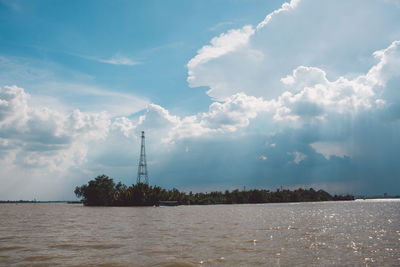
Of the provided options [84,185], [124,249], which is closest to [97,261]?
[124,249]

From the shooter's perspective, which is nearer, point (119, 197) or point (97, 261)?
point (97, 261)

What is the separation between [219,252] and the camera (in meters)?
19.7

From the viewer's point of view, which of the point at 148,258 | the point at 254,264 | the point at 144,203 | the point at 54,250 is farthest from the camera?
the point at 144,203

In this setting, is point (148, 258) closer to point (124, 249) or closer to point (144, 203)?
point (124, 249)

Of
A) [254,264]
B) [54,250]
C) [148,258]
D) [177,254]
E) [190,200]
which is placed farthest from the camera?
[190,200]

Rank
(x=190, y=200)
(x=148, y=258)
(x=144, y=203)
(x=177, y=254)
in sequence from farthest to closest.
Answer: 1. (x=190, y=200)
2. (x=144, y=203)
3. (x=177, y=254)
4. (x=148, y=258)

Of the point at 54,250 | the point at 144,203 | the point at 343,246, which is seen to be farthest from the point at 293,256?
the point at 144,203

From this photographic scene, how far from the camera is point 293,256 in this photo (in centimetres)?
1852

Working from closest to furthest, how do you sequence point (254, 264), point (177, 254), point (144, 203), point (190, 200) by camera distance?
point (254, 264) → point (177, 254) → point (144, 203) → point (190, 200)

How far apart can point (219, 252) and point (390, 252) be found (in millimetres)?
11056

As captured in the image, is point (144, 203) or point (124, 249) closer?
point (124, 249)

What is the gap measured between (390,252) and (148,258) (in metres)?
15.4

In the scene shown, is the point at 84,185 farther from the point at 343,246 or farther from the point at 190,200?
the point at 343,246

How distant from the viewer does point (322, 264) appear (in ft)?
53.4
